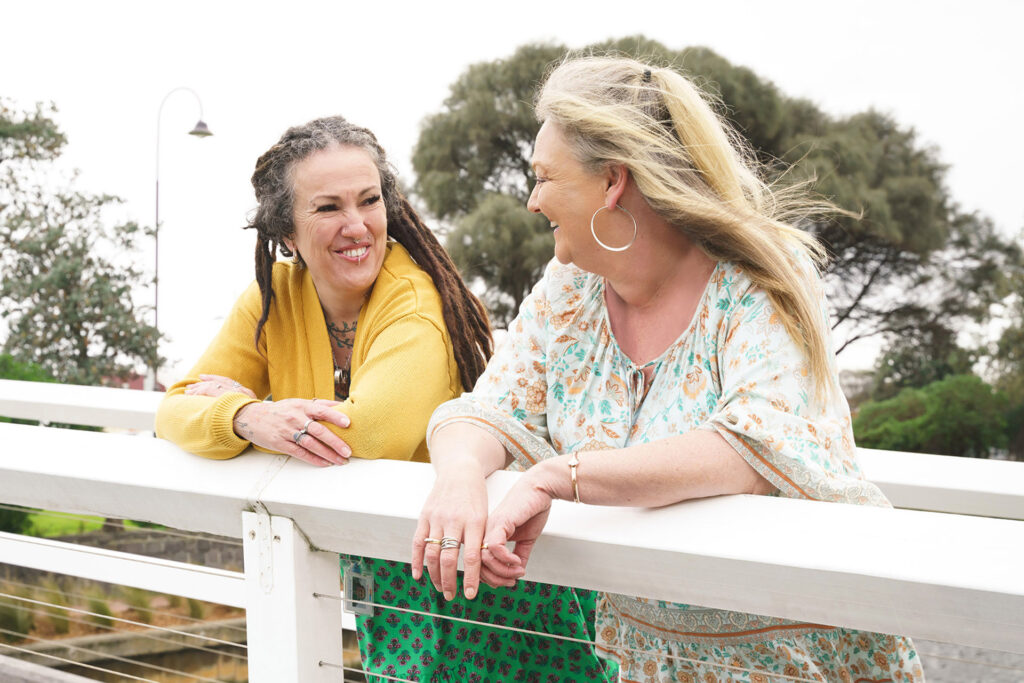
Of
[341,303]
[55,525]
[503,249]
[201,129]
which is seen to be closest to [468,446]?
[341,303]

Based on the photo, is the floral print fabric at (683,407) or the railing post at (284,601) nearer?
the railing post at (284,601)

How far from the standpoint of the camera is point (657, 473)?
1.31 meters

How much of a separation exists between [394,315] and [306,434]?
630 mm

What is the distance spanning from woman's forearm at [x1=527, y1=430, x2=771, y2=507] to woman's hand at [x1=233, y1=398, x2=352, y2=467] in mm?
316

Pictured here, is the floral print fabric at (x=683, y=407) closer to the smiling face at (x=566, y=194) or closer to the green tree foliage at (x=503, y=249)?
the smiling face at (x=566, y=194)

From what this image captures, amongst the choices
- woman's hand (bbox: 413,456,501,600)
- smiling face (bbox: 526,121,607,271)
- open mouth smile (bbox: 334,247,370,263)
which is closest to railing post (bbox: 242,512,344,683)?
woman's hand (bbox: 413,456,501,600)

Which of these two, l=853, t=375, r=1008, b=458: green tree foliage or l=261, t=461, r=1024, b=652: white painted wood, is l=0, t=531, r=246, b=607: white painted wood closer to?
l=261, t=461, r=1024, b=652: white painted wood

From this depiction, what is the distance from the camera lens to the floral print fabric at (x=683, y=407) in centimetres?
150

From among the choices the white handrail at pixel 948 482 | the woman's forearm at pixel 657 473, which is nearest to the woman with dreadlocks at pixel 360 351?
the woman's forearm at pixel 657 473

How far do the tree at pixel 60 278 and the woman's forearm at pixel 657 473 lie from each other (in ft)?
52.3

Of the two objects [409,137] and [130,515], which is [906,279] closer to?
[409,137]

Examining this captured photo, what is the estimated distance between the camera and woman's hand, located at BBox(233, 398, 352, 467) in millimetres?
1543

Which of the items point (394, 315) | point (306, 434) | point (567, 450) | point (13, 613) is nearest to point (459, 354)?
point (394, 315)

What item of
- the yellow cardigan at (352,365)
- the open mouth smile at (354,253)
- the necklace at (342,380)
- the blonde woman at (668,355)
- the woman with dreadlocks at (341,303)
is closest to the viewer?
the blonde woman at (668,355)
